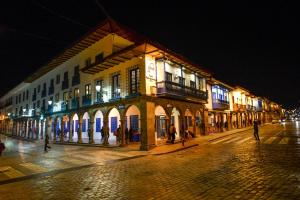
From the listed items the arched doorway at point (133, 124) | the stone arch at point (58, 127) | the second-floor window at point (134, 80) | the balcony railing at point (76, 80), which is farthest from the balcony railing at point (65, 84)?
the second-floor window at point (134, 80)

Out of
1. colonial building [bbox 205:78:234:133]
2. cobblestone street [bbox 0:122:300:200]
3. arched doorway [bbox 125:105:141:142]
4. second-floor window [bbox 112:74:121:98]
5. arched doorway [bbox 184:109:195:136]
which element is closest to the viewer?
cobblestone street [bbox 0:122:300:200]

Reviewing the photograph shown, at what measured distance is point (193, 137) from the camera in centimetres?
2272

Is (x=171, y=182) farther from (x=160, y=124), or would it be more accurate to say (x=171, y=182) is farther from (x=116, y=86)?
(x=160, y=124)

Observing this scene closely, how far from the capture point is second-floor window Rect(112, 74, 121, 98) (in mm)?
20219

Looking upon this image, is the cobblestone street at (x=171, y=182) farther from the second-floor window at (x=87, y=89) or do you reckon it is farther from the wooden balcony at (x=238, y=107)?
the wooden balcony at (x=238, y=107)

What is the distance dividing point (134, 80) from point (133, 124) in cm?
460

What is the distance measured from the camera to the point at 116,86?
20.6 m

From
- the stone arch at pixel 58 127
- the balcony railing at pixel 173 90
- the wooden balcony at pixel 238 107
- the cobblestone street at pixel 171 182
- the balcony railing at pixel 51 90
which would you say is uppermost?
the balcony railing at pixel 51 90

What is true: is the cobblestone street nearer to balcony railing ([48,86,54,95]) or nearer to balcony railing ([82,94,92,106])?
balcony railing ([82,94,92,106])

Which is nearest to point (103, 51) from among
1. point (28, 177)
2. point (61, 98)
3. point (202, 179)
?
point (61, 98)

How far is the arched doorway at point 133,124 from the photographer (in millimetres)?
20564

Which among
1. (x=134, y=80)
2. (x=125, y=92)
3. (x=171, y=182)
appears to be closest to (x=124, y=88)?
(x=125, y=92)

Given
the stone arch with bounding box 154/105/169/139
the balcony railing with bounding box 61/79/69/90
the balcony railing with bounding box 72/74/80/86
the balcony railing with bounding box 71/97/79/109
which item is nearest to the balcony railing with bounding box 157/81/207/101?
the stone arch with bounding box 154/105/169/139

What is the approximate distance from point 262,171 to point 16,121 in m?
52.3
